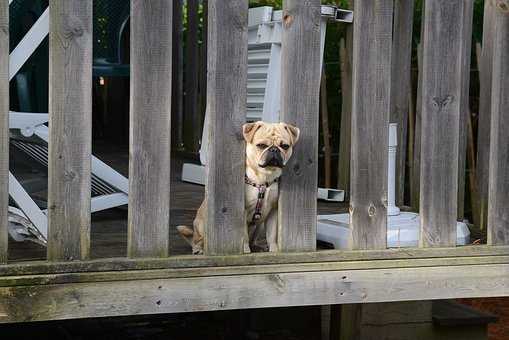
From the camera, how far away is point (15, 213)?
14.8 ft

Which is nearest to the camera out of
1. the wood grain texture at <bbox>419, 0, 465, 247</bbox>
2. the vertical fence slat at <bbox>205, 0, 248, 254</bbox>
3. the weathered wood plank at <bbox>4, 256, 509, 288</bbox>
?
the weathered wood plank at <bbox>4, 256, 509, 288</bbox>

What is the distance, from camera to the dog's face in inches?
146

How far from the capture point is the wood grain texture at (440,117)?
393 centimetres

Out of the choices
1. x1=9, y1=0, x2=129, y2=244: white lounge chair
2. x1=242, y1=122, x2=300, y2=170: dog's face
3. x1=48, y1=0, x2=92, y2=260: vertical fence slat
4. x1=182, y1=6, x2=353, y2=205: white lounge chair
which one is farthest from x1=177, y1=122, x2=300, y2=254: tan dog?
x1=182, y1=6, x2=353, y2=205: white lounge chair

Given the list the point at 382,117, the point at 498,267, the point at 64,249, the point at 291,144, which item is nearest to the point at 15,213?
the point at 64,249

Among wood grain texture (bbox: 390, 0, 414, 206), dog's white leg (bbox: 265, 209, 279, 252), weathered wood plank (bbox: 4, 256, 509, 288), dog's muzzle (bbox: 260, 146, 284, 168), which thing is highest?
wood grain texture (bbox: 390, 0, 414, 206)

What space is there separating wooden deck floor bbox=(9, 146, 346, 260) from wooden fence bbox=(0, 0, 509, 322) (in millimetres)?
646

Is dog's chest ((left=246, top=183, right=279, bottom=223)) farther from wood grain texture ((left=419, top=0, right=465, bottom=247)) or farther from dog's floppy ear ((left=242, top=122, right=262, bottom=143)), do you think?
wood grain texture ((left=419, top=0, right=465, bottom=247))

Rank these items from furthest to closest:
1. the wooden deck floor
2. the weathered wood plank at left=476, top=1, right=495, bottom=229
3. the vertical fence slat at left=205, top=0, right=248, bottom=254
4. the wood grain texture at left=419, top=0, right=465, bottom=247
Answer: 1. the weathered wood plank at left=476, top=1, right=495, bottom=229
2. the wooden deck floor
3. the wood grain texture at left=419, top=0, right=465, bottom=247
4. the vertical fence slat at left=205, top=0, right=248, bottom=254

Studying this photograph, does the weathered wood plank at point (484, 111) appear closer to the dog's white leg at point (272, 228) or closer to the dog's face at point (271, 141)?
the dog's white leg at point (272, 228)

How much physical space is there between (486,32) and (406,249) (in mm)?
1359

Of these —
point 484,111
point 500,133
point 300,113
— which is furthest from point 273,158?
point 484,111

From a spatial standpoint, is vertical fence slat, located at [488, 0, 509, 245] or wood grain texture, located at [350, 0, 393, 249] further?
vertical fence slat, located at [488, 0, 509, 245]

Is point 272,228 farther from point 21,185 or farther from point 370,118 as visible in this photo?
point 21,185
